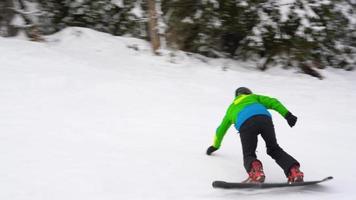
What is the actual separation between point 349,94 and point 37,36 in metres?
7.67

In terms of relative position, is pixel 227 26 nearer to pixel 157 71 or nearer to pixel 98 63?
pixel 157 71

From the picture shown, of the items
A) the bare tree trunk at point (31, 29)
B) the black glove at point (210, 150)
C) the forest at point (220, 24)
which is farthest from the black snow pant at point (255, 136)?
the bare tree trunk at point (31, 29)

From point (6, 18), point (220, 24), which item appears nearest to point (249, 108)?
point (220, 24)

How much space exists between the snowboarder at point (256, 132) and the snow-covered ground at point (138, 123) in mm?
232

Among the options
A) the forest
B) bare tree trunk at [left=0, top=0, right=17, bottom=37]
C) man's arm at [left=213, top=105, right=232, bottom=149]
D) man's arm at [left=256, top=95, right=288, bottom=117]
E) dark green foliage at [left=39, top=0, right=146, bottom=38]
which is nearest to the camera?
man's arm at [left=256, top=95, right=288, bottom=117]

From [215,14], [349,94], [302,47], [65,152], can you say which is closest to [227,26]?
[215,14]

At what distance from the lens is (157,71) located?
34.4ft

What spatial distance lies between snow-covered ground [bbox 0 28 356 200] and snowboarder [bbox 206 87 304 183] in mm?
232

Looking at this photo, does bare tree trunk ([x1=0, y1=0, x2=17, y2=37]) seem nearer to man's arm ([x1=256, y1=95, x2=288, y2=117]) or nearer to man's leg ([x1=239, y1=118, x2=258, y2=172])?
man's arm ([x1=256, y1=95, x2=288, y2=117])

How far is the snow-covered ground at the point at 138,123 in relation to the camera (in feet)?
16.1

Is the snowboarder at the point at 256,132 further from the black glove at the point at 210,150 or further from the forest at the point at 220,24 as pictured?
the forest at the point at 220,24

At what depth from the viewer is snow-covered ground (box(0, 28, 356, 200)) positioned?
4.91 meters

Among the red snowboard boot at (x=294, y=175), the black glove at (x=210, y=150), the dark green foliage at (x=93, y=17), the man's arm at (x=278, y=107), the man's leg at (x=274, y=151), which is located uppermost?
the man's arm at (x=278, y=107)

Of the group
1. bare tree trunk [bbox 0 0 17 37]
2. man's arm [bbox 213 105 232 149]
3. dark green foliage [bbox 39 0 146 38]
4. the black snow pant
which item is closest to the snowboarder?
the black snow pant
